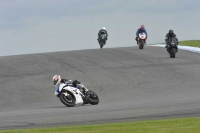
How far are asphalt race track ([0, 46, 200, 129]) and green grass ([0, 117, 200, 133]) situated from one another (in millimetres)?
969

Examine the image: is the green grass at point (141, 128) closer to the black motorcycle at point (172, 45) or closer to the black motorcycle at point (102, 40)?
the black motorcycle at point (172, 45)

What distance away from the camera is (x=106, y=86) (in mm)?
26234

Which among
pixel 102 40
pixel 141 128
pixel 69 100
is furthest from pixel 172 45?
pixel 141 128

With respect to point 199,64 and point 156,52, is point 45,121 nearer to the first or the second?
point 199,64

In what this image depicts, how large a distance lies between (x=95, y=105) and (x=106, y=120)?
5.54 metres

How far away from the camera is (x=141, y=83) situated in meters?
26.3

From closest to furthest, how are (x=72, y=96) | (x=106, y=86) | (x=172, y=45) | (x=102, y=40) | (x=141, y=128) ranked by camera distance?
(x=141, y=128) → (x=72, y=96) → (x=106, y=86) → (x=172, y=45) → (x=102, y=40)

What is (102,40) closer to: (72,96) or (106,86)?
(106,86)

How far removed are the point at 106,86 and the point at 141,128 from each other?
1401 cm

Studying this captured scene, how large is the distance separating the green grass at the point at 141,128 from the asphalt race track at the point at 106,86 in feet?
3.18

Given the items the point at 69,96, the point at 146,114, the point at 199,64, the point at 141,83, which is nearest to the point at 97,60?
the point at 199,64

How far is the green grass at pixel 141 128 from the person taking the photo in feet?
38.8

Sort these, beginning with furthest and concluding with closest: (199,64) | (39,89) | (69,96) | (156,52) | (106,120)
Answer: (156,52), (199,64), (39,89), (69,96), (106,120)

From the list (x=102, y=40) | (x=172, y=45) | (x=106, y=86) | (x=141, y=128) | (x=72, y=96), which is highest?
(x=102, y=40)
